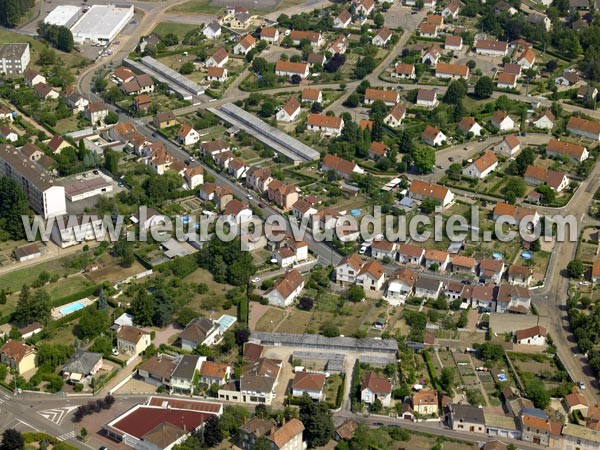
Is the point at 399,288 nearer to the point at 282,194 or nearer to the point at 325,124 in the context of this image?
the point at 282,194

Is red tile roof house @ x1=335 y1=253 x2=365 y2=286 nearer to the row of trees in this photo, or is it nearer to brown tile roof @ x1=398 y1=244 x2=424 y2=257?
brown tile roof @ x1=398 y1=244 x2=424 y2=257

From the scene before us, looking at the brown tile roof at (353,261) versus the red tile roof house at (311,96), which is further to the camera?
the red tile roof house at (311,96)

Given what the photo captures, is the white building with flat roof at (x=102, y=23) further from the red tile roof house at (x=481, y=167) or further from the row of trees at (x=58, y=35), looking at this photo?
the red tile roof house at (x=481, y=167)

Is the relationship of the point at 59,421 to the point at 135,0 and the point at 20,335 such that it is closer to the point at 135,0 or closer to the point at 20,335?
the point at 20,335


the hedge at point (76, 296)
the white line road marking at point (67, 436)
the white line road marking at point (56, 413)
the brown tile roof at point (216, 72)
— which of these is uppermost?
the brown tile roof at point (216, 72)

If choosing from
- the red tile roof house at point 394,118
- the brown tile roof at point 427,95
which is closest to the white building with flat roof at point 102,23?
the red tile roof house at point 394,118

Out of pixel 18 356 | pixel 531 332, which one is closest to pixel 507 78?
pixel 531 332

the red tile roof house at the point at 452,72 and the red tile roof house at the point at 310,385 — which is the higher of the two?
the red tile roof house at the point at 452,72
